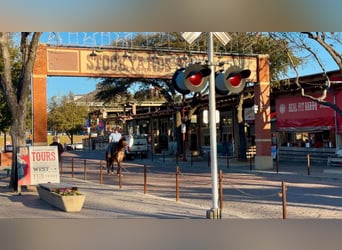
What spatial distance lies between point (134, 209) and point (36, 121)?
374 inches

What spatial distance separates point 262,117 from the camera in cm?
2658

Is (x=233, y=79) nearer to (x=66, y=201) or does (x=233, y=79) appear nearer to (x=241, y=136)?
(x=66, y=201)

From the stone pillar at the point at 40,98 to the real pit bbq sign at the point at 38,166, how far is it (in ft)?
14.8

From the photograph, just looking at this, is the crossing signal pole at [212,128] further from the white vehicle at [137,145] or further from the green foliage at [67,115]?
the green foliage at [67,115]

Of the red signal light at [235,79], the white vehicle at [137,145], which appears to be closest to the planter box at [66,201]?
the red signal light at [235,79]

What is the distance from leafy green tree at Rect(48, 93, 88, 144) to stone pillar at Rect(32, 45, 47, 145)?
5785 cm

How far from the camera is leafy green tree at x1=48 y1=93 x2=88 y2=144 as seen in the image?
256 ft

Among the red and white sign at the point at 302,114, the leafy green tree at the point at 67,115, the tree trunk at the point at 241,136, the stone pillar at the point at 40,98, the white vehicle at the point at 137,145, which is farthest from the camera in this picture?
the leafy green tree at the point at 67,115

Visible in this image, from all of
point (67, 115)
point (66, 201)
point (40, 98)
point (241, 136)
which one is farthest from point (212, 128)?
point (67, 115)

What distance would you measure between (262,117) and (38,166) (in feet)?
46.9

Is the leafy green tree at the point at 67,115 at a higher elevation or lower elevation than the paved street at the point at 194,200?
higher

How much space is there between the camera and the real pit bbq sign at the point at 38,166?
15.4 meters

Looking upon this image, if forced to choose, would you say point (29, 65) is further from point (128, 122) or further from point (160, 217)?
point (128, 122)

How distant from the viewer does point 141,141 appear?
41625 mm
